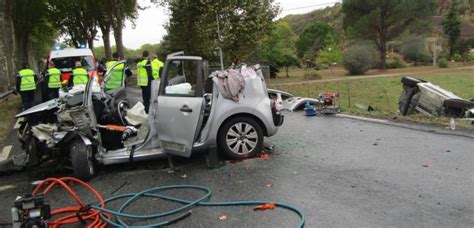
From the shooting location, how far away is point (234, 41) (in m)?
21.5

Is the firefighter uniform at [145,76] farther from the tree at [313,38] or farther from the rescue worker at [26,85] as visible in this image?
the tree at [313,38]

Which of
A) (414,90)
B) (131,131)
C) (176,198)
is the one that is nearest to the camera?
(176,198)

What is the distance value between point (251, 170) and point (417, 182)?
7.03 feet

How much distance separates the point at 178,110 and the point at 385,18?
38958mm

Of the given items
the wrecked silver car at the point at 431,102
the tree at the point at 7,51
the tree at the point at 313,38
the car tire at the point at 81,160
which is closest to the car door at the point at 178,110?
the car tire at the point at 81,160

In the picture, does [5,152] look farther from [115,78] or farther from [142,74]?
[142,74]

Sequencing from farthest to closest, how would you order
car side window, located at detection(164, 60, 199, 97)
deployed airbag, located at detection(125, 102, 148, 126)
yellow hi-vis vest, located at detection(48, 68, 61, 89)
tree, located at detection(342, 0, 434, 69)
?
tree, located at detection(342, 0, 434, 69) → yellow hi-vis vest, located at detection(48, 68, 61, 89) → deployed airbag, located at detection(125, 102, 148, 126) → car side window, located at detection(164, 60, 199, 97)

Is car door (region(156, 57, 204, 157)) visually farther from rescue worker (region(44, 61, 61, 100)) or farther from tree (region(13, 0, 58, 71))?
tree (region(13, 0, 58, 71))

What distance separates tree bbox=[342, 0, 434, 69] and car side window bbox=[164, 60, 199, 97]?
3663 cm

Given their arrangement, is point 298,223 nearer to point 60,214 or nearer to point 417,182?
point 417,182

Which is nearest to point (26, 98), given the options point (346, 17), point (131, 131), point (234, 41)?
point (131, 131)

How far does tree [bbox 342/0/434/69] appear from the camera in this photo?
40.2 metres

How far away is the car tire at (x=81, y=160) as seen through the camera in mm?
6023

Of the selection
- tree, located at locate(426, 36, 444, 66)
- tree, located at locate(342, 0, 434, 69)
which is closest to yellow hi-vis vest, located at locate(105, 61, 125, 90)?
tree, located at locate(342, 0, 434, 69)
